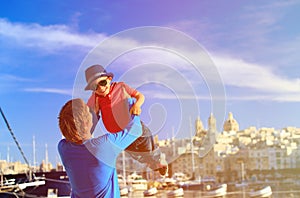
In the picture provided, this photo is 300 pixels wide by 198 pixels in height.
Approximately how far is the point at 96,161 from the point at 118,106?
10 cm

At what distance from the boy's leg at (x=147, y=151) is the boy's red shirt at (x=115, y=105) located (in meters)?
0.04

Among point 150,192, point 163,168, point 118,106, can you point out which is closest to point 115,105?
point 118,106

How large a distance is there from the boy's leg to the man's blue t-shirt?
0.03 metres

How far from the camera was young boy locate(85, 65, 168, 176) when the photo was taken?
839 millimetres

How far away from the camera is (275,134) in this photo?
15.2 meters

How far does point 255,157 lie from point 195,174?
2.77 metres

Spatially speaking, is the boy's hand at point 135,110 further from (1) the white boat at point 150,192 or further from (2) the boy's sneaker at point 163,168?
(1) the white boat at point 150,192

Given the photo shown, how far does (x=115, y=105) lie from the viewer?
0.85 metres

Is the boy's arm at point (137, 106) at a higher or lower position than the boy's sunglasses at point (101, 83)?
lower

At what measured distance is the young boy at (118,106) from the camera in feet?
2.75

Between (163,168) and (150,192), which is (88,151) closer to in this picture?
(163,168)

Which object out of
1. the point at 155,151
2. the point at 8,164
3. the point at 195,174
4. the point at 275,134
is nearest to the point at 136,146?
the point at 155,151

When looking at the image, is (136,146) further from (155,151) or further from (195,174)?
(195,174)

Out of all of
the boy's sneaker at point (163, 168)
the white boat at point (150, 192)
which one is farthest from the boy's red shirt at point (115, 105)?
the white boat at point (150, 192)
